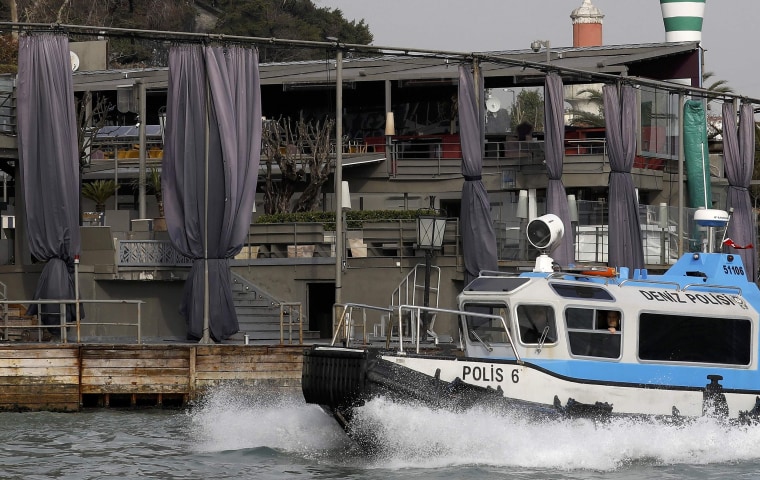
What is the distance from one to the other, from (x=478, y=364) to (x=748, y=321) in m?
4.90

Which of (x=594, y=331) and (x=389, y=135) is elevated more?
(x=389, y=135)

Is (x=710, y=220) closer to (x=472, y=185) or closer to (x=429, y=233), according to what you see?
(x=429, y=233)

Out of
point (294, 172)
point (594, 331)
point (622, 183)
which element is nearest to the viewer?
point (594, 331)

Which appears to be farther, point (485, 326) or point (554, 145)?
point (554, 145)

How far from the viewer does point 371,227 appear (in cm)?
3456

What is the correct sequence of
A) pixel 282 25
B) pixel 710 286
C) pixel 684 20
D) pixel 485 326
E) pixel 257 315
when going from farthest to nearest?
pixel 282 25 < pixel 684 20 < pixel 257 315 < pixel 710 286 < pixel 485 326

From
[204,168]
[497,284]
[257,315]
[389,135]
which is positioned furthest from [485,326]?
[389,135]

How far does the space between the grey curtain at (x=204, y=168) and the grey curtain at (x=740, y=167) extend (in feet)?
45.8

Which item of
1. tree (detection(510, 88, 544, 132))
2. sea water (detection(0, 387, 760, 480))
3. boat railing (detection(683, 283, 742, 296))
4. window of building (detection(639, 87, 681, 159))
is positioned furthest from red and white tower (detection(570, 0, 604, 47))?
sea water (detection(0, 387, 760, 480))

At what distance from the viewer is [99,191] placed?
40.0 m

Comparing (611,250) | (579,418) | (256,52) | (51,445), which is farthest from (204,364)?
(611,250)

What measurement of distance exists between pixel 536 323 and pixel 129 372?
9.55m

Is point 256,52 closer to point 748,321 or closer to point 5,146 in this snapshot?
point 5,146

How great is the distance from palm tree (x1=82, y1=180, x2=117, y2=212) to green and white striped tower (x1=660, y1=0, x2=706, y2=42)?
2368 cm
